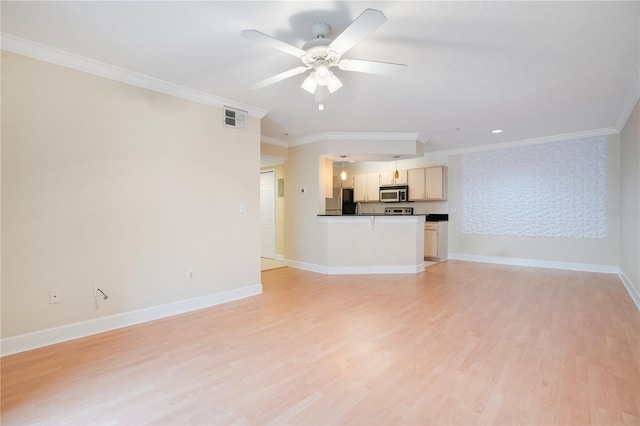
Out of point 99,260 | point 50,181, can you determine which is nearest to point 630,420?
point 99,260

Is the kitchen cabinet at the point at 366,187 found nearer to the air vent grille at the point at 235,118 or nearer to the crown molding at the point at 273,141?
the crown molding at the point at 273,141

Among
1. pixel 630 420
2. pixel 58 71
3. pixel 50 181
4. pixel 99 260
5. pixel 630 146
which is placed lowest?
pixel 630 420

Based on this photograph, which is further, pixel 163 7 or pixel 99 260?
pixel 99 260

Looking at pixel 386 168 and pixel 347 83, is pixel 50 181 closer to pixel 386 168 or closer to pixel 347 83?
pixel 347 83

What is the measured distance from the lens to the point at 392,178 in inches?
294

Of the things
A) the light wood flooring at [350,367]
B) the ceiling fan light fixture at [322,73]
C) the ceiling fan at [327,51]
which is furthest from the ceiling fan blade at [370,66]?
the light wood flooring at [350,367]

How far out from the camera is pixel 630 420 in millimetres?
1604

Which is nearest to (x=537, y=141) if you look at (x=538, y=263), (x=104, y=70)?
(x=538, y=263)

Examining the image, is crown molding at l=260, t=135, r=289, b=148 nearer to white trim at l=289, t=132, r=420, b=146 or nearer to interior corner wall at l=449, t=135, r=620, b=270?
white trim at l=289, t=132, r=420, b=146

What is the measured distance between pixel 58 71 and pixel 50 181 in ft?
3.21

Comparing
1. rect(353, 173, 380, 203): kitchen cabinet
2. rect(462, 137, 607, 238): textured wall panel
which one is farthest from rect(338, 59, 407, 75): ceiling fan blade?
rect(353, 173, 380, 203): kitchen cabinet

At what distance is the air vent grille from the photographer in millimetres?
3768

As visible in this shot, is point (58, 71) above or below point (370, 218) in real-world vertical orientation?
above

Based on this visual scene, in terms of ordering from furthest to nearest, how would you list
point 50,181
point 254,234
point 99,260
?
point 254,234 < point 99,260 < point 50,181
